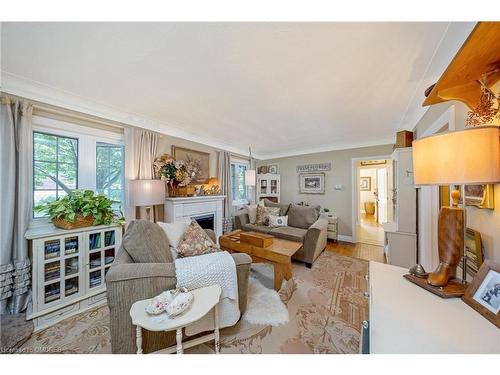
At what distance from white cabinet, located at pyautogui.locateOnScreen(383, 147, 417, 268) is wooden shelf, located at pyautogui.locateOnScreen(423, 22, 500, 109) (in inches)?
58.1

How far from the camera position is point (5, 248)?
1558mm

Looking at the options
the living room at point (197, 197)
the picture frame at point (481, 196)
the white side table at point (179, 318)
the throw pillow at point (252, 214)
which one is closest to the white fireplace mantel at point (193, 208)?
the living room at point (197, 197)

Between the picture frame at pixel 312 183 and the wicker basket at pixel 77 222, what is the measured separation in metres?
4.34

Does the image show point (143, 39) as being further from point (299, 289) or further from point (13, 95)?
point (299, 289)

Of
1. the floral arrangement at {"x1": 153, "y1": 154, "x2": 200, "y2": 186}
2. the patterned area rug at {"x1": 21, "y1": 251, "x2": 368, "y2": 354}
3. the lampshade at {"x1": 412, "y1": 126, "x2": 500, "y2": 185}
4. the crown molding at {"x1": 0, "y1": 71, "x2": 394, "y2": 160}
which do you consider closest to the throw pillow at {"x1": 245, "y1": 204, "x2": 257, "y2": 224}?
the floral arrangement at {"x1": 153, "y1": 154, "x2": 200, "y2": 186}

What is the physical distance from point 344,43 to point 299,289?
244 cm

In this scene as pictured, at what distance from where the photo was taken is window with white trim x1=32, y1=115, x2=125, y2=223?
1.87m

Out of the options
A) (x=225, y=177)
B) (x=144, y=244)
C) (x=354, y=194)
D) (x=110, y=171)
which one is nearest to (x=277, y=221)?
(x=225, y=177)

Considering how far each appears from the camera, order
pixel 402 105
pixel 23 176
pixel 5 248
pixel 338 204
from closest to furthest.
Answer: pixel 5 248, pixel 23 176, pixel 402 105, pixel 338 204

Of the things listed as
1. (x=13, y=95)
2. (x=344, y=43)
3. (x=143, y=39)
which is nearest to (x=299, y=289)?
(x=344, y=43)

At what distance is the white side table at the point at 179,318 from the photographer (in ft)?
3.06

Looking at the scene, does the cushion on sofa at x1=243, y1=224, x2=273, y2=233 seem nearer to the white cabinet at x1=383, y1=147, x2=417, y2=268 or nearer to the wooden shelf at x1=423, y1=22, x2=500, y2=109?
the white cabinet at x1=383, y1=147, x2=417, y2=268

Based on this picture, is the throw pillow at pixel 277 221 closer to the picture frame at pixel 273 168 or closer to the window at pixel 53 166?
the picture frame at pixel 273 168

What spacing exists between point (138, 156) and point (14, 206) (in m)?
1.25
